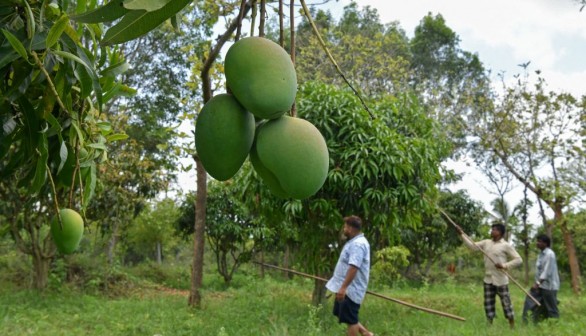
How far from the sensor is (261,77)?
2.01 feet

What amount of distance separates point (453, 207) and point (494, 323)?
7472mm

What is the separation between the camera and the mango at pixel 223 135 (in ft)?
2.01

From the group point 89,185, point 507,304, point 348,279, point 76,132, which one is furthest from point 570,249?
point 76,132

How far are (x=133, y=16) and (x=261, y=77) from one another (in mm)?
150

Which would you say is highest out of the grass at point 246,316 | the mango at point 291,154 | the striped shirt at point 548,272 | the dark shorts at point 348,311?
the mango at point 291,154

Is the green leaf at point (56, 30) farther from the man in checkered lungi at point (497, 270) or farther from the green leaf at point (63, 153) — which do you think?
the man in checkered lungi at point (497, 270)

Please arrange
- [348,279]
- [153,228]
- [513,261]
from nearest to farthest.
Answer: [348,279] → [513,261] → [153,228]

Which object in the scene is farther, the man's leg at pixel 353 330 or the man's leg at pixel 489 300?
the man's leg at pixel 489 300

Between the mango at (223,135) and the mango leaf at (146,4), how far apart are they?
0.14 m

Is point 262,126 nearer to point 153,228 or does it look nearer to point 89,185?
point 89,185

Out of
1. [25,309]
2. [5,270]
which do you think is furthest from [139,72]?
[25,309]

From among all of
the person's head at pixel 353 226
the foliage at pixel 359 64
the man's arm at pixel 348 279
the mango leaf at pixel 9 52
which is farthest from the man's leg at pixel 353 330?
the foliage at pixel 359 64

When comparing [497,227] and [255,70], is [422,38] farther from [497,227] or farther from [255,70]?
[255,70]

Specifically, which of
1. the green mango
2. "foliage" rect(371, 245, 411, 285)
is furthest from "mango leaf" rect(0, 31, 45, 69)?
"foliage" rect(371, 245, 411, 285)
